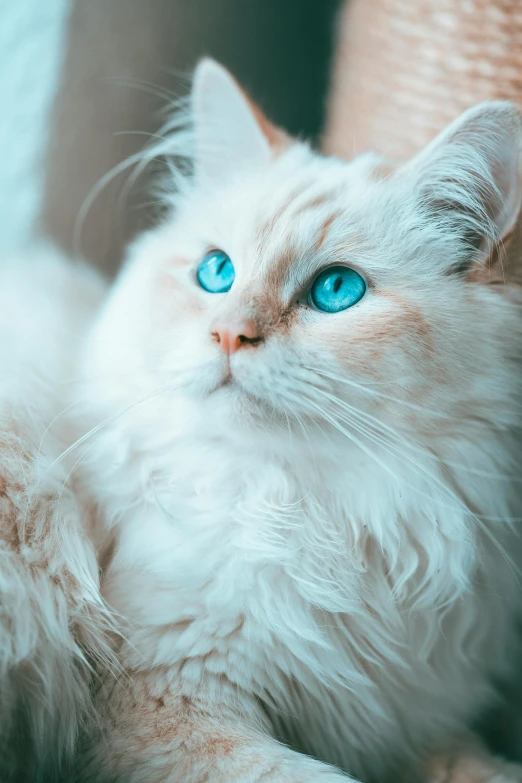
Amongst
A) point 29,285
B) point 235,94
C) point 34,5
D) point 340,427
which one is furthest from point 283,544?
point 34,5

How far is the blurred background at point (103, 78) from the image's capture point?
Answer: 155 cm

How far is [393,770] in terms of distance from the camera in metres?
1.11

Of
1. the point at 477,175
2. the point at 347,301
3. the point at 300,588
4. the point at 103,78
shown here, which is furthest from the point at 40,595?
the point at 103,78

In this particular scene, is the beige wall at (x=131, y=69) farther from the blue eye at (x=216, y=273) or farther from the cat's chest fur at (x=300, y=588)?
the cat's chest fur at (x=300, y=588)

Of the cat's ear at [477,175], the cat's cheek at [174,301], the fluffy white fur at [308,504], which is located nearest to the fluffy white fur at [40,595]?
the fluffy white fur at [308,504]

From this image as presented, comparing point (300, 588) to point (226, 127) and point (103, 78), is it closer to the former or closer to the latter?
point (226, 127)

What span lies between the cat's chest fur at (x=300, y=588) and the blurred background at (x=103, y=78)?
982 mm

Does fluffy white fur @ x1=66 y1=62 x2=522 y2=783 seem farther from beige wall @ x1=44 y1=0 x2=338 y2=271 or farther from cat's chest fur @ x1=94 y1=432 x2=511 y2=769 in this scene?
beige wall @ x1=44 y1=0 x2=338 y2=271

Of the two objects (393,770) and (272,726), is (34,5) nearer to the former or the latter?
(272,726)

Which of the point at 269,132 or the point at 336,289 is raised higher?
the point at 269,132

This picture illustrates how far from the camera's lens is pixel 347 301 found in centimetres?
100

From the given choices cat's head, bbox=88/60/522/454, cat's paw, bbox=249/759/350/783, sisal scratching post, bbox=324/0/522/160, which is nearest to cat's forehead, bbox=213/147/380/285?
cat's head, bbox=88/60/522/454

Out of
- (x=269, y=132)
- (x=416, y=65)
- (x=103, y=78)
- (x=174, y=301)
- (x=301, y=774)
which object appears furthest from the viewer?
(x=103, y=78)

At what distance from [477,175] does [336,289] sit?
29 centimetres
